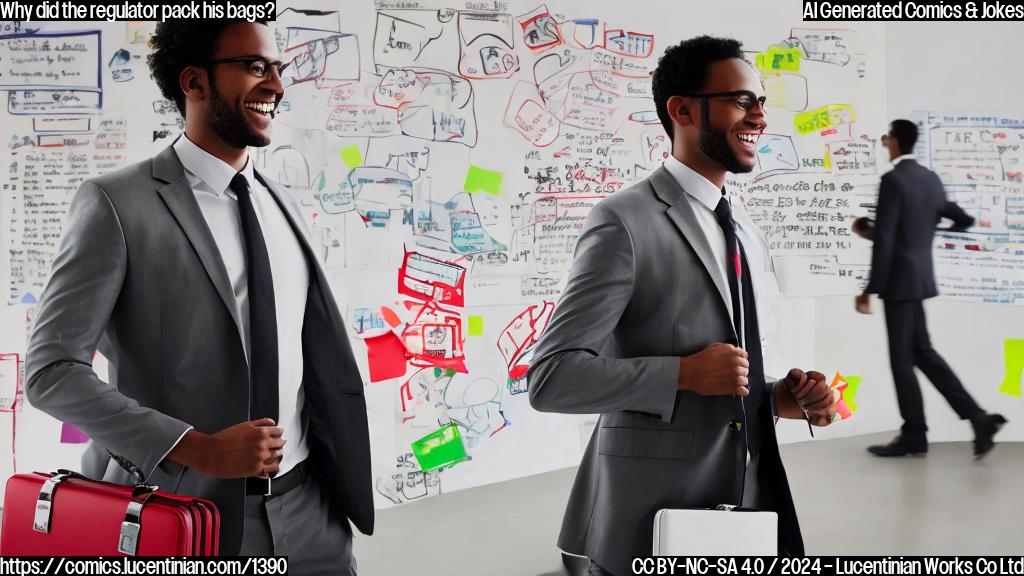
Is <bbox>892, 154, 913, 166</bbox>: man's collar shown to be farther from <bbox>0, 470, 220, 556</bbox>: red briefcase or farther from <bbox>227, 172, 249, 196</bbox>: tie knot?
<bbox>0, 470, 220, 556</bbox>: red briefcase

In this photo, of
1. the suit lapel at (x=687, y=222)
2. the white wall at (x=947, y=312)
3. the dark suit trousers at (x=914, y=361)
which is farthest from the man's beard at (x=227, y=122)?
the white wall at (x=947, y=312)

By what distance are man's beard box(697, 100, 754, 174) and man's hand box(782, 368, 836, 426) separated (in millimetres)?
423

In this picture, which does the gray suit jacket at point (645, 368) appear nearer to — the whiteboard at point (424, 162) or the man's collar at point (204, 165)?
the man's collar at point (204, 165)

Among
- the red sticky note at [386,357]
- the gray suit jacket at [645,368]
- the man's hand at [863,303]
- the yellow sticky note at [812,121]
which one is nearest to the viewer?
the gray suit jacket at [645,368]

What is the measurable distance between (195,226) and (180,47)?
352mm

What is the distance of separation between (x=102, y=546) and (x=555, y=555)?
259 cm

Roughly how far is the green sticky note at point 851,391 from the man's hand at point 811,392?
14.3ft

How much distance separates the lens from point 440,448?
446 cm

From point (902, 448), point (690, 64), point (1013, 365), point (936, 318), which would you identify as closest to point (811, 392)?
point (690, 64)

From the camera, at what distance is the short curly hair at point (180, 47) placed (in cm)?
159

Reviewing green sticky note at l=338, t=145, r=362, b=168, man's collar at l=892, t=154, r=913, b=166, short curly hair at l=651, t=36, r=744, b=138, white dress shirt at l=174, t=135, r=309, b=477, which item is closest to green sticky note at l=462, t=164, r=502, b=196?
green sticky note at l=338, t=145, r=362, b=168

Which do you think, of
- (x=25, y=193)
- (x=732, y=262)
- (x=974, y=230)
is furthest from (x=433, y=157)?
(x=974, y=230)

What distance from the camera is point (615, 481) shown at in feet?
5.73

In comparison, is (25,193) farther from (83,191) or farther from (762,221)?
(762,221)
